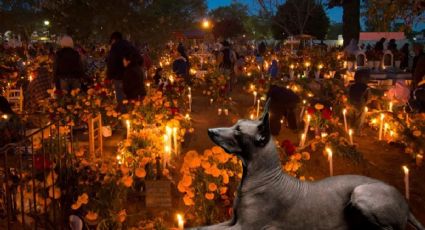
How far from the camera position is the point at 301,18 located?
37500 millimetres

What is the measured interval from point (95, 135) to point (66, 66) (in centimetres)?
253

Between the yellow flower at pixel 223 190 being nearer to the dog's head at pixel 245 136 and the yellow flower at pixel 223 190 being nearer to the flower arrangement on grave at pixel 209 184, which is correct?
the flower arrangement on grave at pixel 209 184

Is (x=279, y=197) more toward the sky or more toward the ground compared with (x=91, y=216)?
more toward the sky

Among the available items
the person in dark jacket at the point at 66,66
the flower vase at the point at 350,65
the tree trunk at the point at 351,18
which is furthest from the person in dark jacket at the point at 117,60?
the tree trunk at the point at 351,18

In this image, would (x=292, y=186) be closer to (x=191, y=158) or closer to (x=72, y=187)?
(x=191, y=158)

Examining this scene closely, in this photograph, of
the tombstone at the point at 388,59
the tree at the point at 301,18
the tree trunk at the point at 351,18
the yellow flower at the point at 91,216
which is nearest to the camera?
the yellow flower at the point at 91,216

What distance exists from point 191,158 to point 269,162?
5.81 ft

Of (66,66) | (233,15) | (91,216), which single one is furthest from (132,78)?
(233,15)

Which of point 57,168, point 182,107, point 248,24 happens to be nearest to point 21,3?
point 248,24

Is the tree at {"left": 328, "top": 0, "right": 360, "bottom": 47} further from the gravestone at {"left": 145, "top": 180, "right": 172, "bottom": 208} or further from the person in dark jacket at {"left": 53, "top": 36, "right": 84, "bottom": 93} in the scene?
the gravestone at {"left": 145, "top": 180, "right": 172, "bottom": 208}

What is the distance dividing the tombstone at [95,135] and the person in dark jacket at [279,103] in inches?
109

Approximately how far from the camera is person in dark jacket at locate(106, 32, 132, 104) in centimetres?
900

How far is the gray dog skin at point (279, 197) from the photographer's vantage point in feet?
8.54

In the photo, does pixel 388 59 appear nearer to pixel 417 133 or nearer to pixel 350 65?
pixel 350 65
